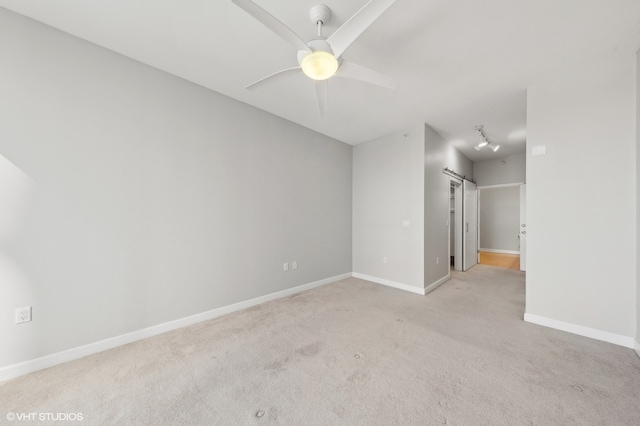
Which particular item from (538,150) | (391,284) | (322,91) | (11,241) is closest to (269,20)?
(322,91)

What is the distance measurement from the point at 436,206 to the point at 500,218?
5.61 meters

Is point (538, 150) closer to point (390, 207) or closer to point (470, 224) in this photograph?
point (390, 207)

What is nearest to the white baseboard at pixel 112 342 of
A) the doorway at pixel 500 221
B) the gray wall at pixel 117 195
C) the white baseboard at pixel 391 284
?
the gray wall at pixel 117 195

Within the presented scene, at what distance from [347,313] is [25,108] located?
3567mm

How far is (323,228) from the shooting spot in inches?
163

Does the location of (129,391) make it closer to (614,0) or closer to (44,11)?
(44,11)

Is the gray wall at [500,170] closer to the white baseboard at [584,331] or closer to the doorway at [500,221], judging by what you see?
the doorway at [500,221]

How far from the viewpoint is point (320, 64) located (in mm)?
1631

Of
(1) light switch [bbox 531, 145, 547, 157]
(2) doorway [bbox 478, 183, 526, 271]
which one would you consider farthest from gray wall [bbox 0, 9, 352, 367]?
(2) doorway [bbox 478, 183, 526, 271]

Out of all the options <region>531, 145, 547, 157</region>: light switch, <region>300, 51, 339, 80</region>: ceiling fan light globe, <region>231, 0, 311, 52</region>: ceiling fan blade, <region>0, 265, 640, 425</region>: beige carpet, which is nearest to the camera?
<region>231, 0, 311, 52</region>: ceiling fan blade

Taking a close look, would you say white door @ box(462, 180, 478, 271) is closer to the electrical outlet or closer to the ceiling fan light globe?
the ceiling fan light globe

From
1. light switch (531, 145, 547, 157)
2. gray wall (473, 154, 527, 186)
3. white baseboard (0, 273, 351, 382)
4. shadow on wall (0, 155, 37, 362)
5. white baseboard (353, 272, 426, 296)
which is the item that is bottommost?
white baseboard (353, 272, 426, 296)

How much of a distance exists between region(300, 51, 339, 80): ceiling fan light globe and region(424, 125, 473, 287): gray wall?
2.60m

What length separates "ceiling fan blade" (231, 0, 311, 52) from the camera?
1.23 metres
